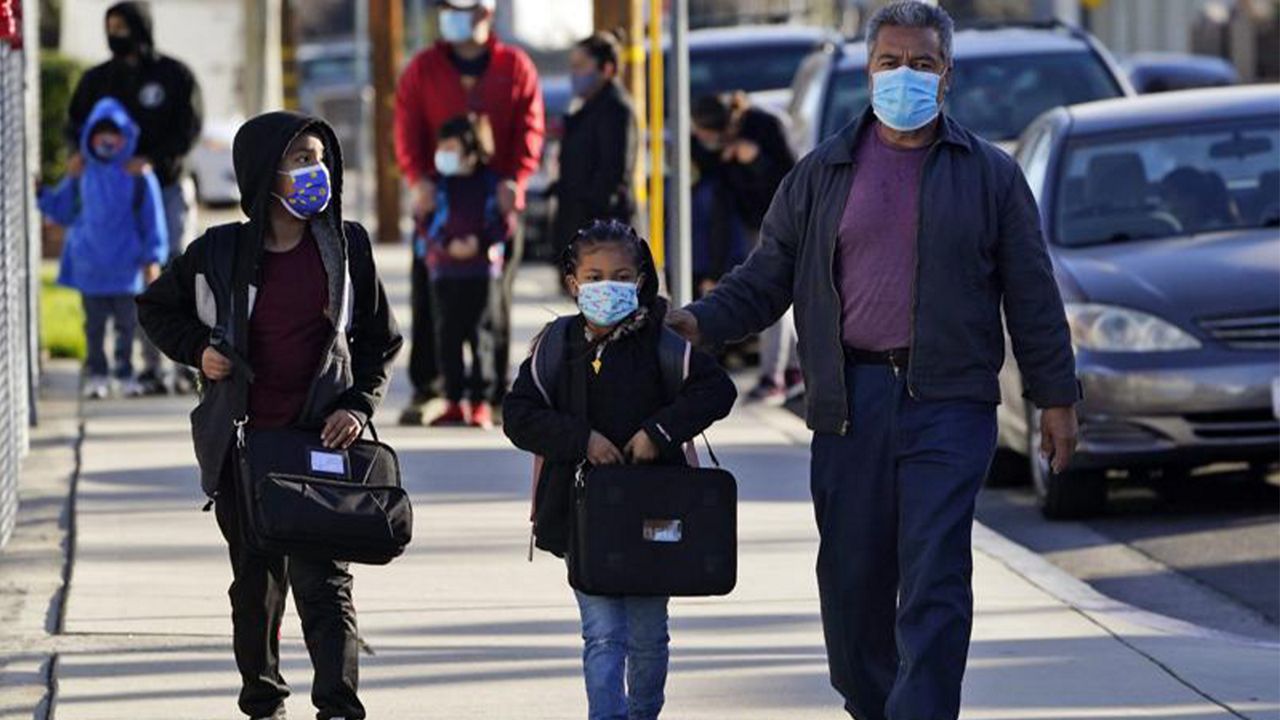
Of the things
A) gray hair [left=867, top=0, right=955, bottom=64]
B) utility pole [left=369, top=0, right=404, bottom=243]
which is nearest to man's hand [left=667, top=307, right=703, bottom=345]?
gray hair [left=867, top=0, right=955, bottom=64]

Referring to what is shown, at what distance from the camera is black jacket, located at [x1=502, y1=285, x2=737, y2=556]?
22.2 ft

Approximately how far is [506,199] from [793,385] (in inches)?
115

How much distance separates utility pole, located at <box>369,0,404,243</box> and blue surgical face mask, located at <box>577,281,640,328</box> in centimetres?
2027

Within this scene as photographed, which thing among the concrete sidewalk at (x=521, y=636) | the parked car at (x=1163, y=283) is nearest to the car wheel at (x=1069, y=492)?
the parked car at (x=1163, y=283)

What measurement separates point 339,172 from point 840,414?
4.55ft

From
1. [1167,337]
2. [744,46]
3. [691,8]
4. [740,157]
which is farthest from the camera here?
[691,8]

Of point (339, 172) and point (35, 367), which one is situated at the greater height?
point (339, 172)

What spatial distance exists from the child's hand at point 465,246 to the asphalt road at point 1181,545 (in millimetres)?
2590

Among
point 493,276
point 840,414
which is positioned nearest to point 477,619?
point 840,414

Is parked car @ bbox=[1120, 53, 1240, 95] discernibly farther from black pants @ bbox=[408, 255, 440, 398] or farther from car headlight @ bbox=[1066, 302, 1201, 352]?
car headlight @ bbox=[1066, 302, 1201, 352]

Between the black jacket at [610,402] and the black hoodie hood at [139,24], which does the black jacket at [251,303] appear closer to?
the black jacket at [610,402]

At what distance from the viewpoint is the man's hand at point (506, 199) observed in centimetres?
1384

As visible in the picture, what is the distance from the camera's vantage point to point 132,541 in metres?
10.8

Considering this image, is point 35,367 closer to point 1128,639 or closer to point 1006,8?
point 1128,639
